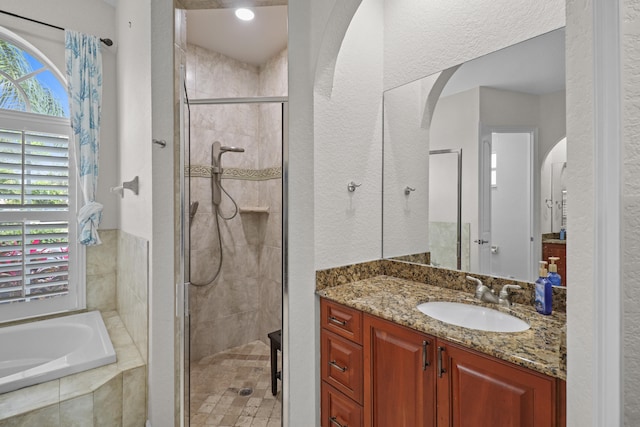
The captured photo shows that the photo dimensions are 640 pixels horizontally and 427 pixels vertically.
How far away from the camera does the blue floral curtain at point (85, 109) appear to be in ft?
7.45

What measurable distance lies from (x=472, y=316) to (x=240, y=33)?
231cm

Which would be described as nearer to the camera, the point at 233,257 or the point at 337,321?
the point at 337,321

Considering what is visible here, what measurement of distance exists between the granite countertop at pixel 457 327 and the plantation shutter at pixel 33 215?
2.19m

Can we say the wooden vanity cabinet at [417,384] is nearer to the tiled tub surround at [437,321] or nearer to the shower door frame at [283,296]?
the tiled tub surround at [437,321]

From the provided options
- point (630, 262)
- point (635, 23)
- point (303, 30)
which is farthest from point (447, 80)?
point (630, 262)

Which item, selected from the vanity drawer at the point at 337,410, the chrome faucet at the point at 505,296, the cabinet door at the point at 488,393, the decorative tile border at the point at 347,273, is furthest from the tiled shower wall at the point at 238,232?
the chrome faucet at the point at 505,296

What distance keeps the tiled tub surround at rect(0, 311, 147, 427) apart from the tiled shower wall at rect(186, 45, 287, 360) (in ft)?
1.12

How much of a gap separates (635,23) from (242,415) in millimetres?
2345

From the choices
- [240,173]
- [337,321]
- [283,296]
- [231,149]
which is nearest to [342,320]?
[337,321]

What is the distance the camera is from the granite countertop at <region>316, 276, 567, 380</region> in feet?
3.09

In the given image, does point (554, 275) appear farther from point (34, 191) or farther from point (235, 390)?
point (34, 191)

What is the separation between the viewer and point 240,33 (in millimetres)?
2240

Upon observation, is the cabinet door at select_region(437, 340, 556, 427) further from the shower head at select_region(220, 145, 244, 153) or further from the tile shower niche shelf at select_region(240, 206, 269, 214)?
the shower head at select_region(220, 145, 244, 153)

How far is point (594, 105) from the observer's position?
2.13 ft
